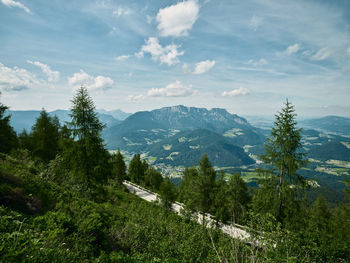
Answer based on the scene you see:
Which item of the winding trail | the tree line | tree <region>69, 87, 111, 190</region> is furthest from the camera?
tree <region>69, 87, 111, 190</region>

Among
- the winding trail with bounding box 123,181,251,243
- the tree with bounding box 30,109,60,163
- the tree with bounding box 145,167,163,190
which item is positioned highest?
the tree with bounding box 30,109,60,163

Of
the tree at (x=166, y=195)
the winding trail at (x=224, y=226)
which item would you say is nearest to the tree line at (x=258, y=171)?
the winding trail at (x=224, y=226)

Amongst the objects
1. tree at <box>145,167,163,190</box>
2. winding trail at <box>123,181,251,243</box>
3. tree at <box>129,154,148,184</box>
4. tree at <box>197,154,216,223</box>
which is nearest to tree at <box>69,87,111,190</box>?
winding trail at <box>123,181,251,243</box>

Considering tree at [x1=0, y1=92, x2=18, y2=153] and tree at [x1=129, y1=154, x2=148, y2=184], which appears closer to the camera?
tree at [x1=0, y1=92, x2=18, y2=153]

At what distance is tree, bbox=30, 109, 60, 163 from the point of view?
26297 millimetres

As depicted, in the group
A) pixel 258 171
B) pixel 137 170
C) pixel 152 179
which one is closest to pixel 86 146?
pixel 258 171

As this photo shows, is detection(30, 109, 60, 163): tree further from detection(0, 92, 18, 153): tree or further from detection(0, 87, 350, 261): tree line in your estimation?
detection(0, 87, 350, 261): tree line

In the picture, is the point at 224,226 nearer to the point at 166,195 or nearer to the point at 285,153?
the point at 166,195

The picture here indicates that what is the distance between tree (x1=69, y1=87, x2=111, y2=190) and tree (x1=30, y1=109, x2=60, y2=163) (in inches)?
577

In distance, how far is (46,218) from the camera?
5.79 metres

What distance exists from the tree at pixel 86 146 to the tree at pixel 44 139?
1465 cm

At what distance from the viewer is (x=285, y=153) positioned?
1354 cm

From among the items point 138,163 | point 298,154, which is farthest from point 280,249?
point 138,163

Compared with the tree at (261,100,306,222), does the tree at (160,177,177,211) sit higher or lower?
lower
